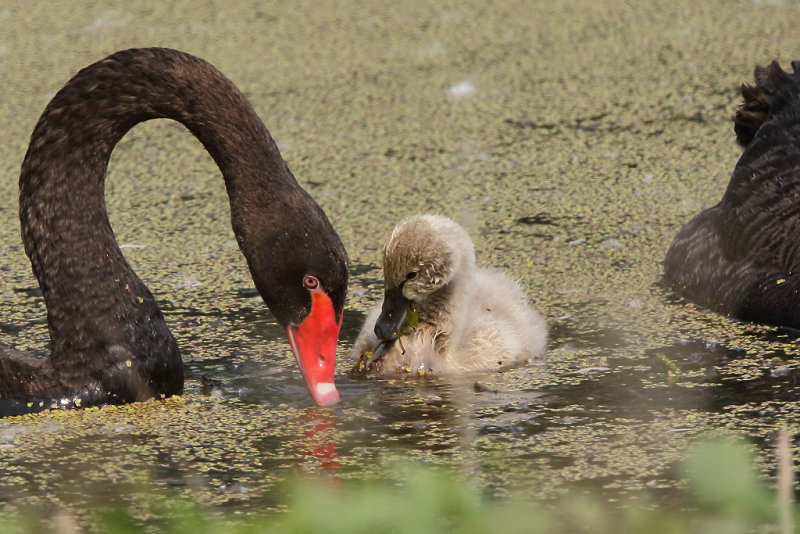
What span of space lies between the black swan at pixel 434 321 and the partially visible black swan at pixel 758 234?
2.04ft

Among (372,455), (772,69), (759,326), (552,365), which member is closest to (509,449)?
(372,455)

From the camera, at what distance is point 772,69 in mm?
4629

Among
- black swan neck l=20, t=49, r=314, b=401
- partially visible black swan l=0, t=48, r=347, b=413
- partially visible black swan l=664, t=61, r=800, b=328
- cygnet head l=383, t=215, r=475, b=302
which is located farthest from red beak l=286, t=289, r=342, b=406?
partially visible black swan l=664, t=61, r=800, b=328

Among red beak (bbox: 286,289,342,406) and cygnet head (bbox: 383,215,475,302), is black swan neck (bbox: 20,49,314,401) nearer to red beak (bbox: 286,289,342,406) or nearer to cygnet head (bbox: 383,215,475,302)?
red beak (bbox: 286,289,342,406)

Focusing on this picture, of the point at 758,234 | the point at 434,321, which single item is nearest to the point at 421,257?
the point at 434,321

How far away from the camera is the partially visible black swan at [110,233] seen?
11.2 feet

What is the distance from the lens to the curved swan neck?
3529 mm

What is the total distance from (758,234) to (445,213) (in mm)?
1278

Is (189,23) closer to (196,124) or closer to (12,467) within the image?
(196,124)

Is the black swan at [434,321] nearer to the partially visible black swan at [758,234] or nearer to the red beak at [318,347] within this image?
the red beak at [318,347]

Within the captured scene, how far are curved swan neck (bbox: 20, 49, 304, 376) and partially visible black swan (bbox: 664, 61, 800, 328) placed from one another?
159 centimetres

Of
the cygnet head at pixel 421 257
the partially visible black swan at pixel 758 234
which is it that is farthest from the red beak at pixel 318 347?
the partially visible black swan at pixel 758 234

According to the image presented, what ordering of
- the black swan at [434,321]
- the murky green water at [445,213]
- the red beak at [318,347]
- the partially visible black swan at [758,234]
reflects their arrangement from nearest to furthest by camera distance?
the murky green water at [445,213], the red beak at [318,347], the black swan at [434,321], the partially visible black swan at [758,234]

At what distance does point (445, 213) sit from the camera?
5.20 metres
